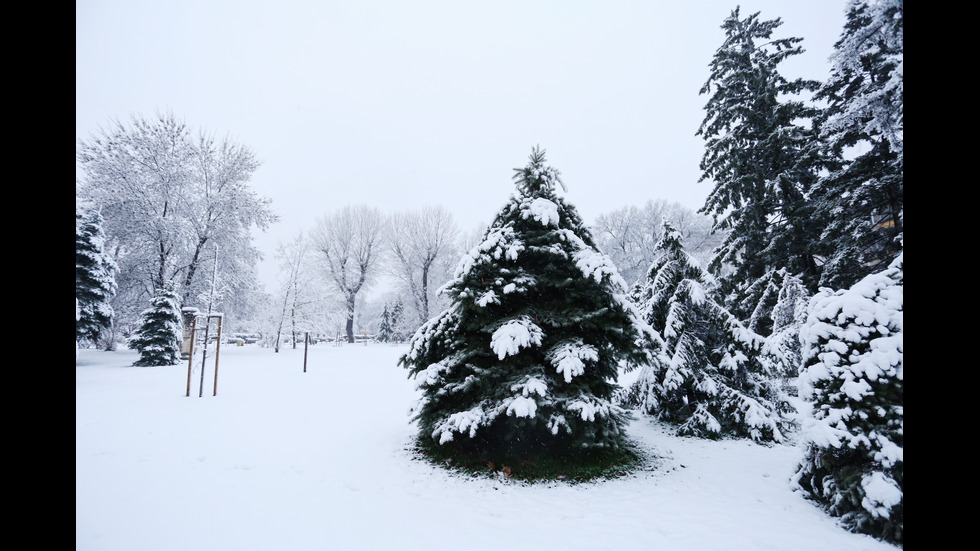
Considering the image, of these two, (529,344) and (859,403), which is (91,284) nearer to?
(529,344)

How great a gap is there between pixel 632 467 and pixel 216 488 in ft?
18.6

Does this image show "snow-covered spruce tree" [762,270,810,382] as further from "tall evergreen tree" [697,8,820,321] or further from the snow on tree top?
the snow on tree top

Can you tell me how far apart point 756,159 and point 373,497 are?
41.9ft

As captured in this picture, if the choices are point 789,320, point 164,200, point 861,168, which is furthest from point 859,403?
point 164,200

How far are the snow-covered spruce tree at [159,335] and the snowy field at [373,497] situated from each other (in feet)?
28.5

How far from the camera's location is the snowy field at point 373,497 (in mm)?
3561

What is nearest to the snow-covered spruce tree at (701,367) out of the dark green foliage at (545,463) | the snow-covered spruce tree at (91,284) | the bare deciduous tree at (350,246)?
the dark green foliage at (545,463)

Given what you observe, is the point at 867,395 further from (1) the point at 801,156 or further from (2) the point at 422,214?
(2) the point at 422,214

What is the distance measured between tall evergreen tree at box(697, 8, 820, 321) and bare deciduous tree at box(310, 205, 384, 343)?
3073 cm

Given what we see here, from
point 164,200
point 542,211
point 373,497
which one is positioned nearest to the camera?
point 373,497

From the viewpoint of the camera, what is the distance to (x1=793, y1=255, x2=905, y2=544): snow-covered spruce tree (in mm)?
3494

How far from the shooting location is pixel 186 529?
3.65 meters

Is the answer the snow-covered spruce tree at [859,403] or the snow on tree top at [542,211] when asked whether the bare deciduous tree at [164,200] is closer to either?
the snow on tree top at [542,211]

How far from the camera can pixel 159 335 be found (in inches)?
605
